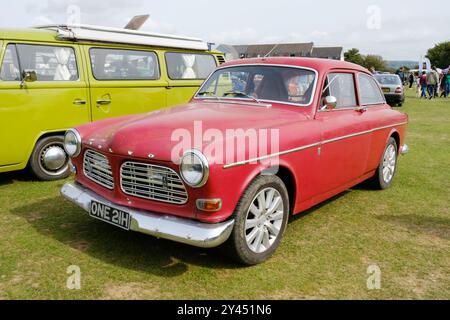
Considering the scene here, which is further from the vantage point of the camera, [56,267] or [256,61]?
[256,61]

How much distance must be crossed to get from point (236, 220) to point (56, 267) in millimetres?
1493

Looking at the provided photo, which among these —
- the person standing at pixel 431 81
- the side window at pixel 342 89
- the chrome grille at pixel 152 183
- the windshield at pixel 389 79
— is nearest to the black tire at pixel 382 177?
the side window at pixel 342 89

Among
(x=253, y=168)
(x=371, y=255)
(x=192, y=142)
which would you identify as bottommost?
(x=371, y=255)

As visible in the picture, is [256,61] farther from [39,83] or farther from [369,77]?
[39,83]

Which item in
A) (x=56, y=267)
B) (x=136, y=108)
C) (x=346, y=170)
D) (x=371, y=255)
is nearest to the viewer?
(x=56, y=267)

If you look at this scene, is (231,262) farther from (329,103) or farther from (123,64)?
(123,64)

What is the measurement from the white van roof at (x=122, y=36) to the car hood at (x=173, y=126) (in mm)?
2545

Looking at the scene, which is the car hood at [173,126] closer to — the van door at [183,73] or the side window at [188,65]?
the van door at [183,73]

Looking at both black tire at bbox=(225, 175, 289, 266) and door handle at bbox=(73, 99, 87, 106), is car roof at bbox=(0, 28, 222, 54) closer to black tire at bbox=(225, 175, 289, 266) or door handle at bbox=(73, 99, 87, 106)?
door handle at bbox=(73, 99, 87, 106)

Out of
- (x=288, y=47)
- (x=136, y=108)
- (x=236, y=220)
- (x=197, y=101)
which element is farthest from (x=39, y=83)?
(x=288, y=47)

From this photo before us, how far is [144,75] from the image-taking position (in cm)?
705

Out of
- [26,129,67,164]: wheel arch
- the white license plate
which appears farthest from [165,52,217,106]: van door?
the white license plate

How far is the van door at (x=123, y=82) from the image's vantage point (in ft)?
20.7

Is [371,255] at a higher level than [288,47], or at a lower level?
lower
